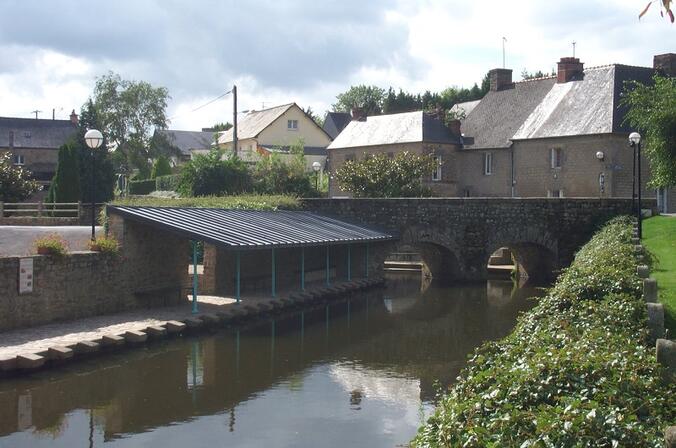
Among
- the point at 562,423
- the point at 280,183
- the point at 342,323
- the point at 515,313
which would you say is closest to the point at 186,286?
the point at 342,323

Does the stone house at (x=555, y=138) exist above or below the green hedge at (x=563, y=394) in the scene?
above

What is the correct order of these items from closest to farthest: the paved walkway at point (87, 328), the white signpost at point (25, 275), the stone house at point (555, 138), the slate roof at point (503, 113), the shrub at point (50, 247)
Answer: the paved walkway at point (87, 328) → the white signpost at point (25, 275) → the shrub at point (50, 247) → the stone house at point (555, 138) → the slate roof at point (503, 113)

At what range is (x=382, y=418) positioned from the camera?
11.9 m

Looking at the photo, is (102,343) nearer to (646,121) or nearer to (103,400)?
(103,400)

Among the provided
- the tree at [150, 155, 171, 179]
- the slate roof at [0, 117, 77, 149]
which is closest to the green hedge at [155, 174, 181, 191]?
the tree at [150, 155, 171, 179]

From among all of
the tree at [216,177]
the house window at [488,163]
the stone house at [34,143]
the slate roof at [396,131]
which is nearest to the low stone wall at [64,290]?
the tree at [216,177]

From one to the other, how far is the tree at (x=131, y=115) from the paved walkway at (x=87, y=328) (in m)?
45.8

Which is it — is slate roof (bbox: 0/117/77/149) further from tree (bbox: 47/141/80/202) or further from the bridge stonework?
the bridge stonework

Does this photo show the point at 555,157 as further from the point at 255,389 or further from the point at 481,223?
the point at 255,389

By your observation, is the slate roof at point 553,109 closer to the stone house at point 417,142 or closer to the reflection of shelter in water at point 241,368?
the stone house at point 417,142

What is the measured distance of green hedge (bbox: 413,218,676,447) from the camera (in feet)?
16.8

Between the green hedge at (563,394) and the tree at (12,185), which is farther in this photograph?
the tree at (12,185)

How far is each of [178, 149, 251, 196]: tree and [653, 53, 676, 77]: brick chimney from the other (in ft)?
67.7

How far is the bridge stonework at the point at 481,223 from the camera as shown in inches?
1211
